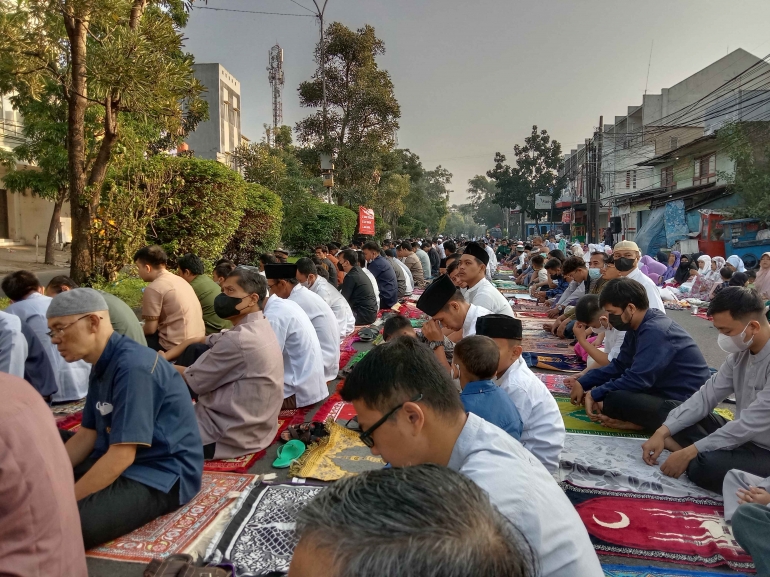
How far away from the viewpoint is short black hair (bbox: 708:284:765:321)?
3346 mm

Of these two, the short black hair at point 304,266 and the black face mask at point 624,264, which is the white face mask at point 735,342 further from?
the short black hair at point 304,266

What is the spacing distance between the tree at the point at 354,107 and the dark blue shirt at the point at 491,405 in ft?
65.0

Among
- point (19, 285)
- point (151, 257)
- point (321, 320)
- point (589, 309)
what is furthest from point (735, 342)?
point (19, 285)

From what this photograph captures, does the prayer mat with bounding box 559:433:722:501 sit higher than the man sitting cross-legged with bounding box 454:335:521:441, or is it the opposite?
the man sitting cross-legged with bounding box 454:335:521:441

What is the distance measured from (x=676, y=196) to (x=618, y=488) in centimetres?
2446

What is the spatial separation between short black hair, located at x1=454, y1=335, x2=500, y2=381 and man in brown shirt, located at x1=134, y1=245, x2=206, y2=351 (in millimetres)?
3528

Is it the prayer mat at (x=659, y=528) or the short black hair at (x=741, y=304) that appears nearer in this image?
the prayer mat at (x=659, y=528)

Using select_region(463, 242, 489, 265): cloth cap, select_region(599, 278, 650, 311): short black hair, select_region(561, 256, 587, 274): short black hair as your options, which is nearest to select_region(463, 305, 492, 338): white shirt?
select_region(599, 278, 650, 311): short black hair

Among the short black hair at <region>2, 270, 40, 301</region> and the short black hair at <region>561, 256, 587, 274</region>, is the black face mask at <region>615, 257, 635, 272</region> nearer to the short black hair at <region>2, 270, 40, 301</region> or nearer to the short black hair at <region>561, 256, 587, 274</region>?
Result: the short black hair at <region>561, 256, 587, 274</region>

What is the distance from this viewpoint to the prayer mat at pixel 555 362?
645 cm

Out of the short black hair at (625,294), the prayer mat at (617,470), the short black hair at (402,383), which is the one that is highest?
the short black hair at (625,294)

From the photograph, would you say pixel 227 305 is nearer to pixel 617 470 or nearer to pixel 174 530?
pixel 174 530

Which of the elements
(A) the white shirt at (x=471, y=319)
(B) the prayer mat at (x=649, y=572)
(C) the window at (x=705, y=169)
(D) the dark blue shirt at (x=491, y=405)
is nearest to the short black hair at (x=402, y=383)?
(D) the dark blue shirt at (x=491, y=405)

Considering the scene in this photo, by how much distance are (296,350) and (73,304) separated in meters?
2.39
